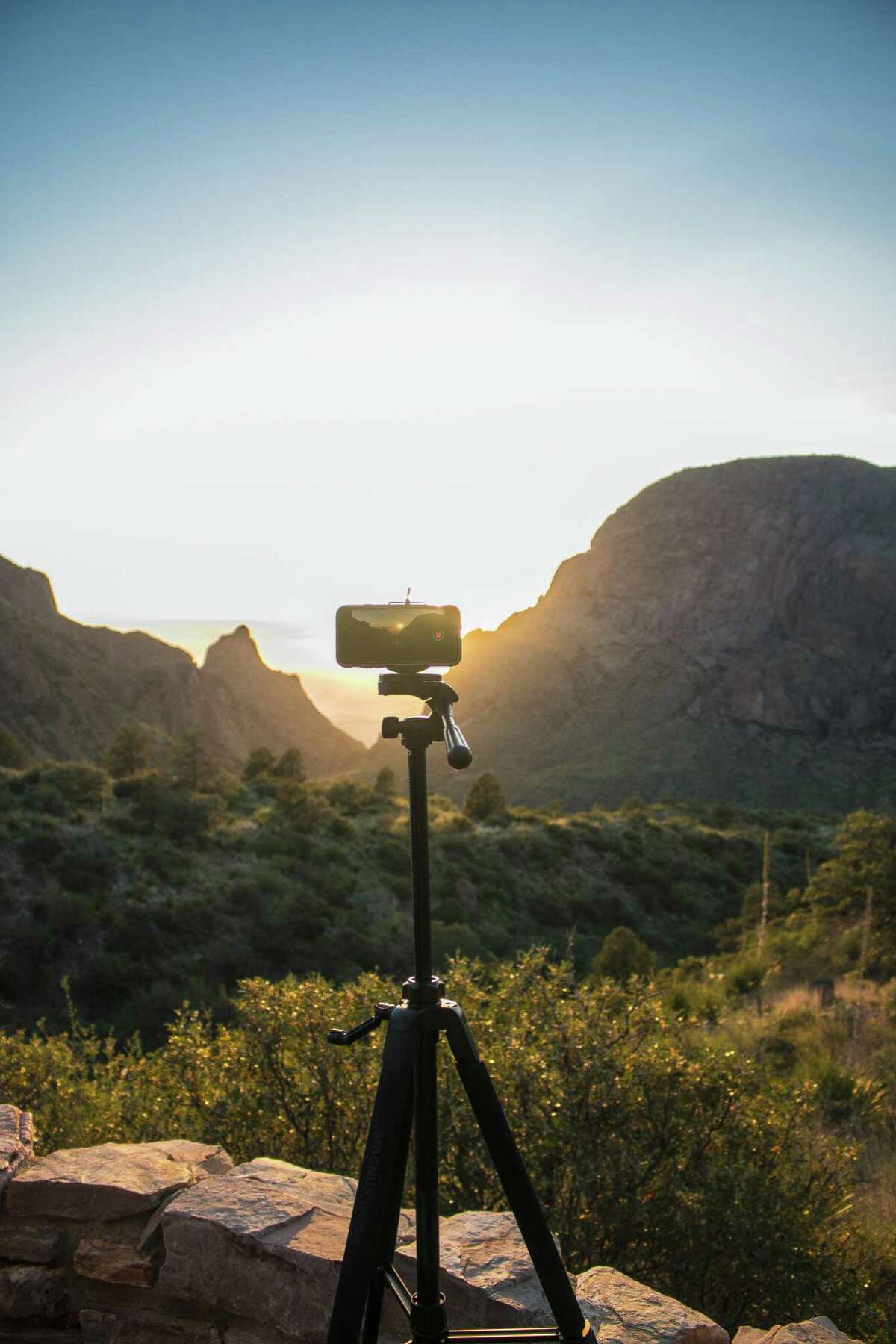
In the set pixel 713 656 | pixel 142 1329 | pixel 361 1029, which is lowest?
pixel 142 1329

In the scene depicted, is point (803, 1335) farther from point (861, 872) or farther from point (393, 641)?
point (861, 872)

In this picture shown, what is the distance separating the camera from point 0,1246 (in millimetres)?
2697

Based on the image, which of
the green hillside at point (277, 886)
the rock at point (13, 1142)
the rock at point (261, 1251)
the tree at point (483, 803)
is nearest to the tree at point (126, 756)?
the green hillside at point (277, 886)

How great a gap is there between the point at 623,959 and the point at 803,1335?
1137cm

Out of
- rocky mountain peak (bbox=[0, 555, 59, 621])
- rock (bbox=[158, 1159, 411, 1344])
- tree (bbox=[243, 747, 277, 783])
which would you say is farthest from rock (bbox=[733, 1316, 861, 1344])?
rocky mountain peak (bbox=[0, 555, 59, 621])

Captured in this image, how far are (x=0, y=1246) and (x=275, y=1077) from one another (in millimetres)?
1580

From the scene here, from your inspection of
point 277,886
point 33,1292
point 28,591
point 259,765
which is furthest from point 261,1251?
point 28,591

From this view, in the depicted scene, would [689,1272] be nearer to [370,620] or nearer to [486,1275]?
[486,1275]

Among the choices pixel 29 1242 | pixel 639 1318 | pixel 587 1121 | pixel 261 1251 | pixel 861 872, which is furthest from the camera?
pixel 861 872

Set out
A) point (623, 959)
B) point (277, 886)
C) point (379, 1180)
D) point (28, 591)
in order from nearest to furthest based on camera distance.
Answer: point (379, 1180) → point (623, 959) → point (277, 886) → point (28, 591)

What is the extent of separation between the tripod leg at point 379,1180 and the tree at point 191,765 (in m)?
22.4

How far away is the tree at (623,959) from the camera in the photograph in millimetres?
12988

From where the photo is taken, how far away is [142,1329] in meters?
2.54

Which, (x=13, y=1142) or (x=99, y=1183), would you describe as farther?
(x=13, y=1142)
